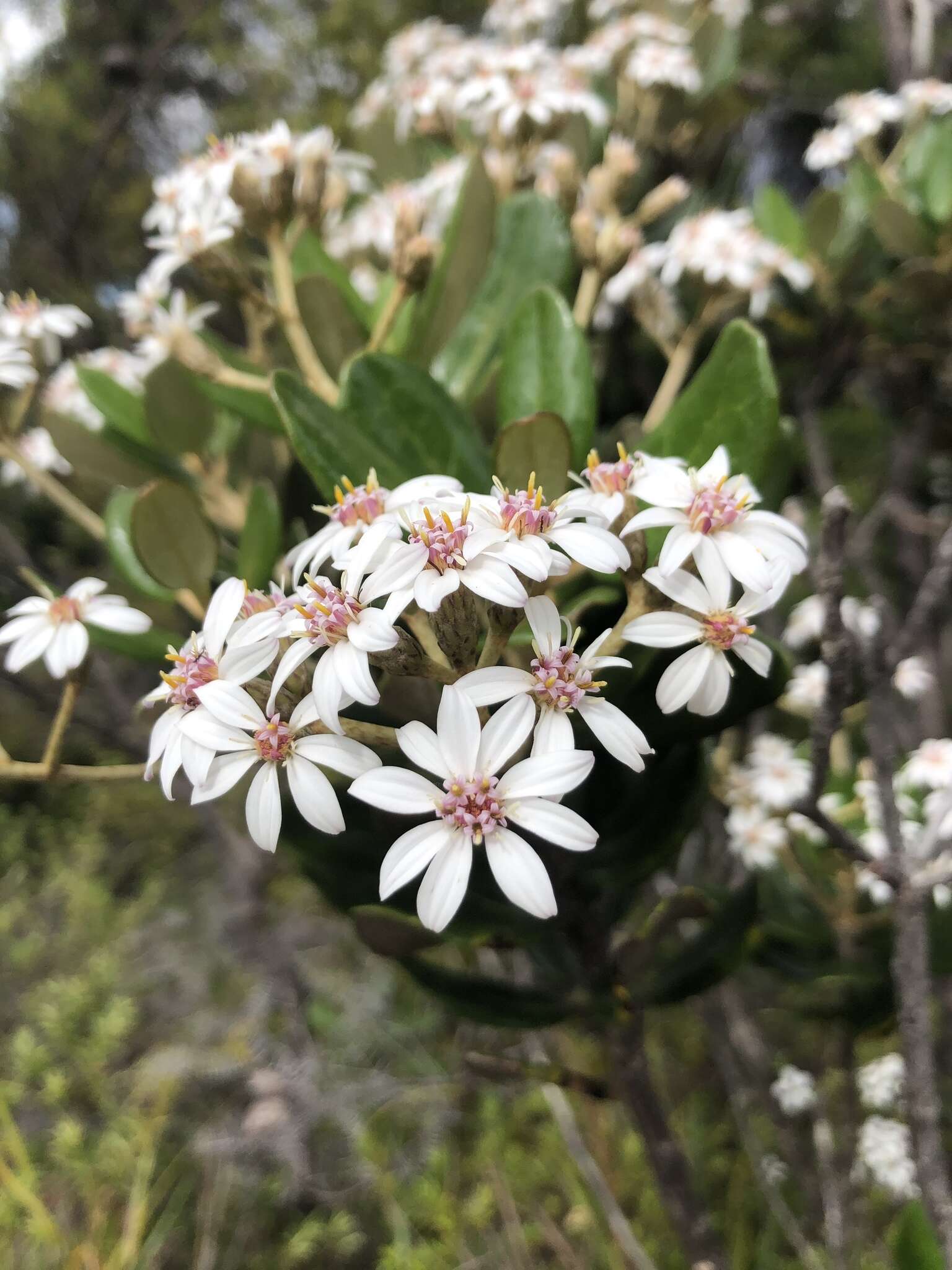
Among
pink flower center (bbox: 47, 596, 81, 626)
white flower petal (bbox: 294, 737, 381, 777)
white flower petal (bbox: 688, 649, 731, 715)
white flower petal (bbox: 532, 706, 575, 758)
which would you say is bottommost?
white flower petal (bbox: 688, 649, 731, 715)

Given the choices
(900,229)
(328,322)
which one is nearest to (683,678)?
(328,322)

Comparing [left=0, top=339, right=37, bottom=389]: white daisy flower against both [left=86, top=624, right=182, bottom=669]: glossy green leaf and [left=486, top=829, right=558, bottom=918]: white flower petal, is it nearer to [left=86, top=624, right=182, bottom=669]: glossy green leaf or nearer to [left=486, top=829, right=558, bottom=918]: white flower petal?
[left=86, top=624, right=182, bottom=669]: glossy green leaf

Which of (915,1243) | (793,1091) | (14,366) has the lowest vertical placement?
(793,1091)

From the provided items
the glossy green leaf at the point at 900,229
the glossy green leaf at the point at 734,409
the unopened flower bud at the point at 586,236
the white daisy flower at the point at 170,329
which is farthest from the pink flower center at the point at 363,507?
the glossy green leaf at the point at 900,229

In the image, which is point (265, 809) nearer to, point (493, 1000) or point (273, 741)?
point (273, 741)

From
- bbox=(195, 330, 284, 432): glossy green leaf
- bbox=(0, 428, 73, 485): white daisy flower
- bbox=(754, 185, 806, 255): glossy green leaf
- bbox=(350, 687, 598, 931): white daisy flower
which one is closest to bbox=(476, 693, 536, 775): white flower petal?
bbox=(350, 687, 598, 931): white daisy flower

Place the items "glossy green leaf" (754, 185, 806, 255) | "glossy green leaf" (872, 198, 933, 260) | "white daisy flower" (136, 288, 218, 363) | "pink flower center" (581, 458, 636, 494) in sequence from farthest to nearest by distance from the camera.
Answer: "glossy green leaf" (754, 185, 806, 255) < "glossy green leaf" (872, 198, 933, 260) < "white daisy flower" (136, 288, 218, 363) < "pink flower center" (581, 458, 636, 494)
